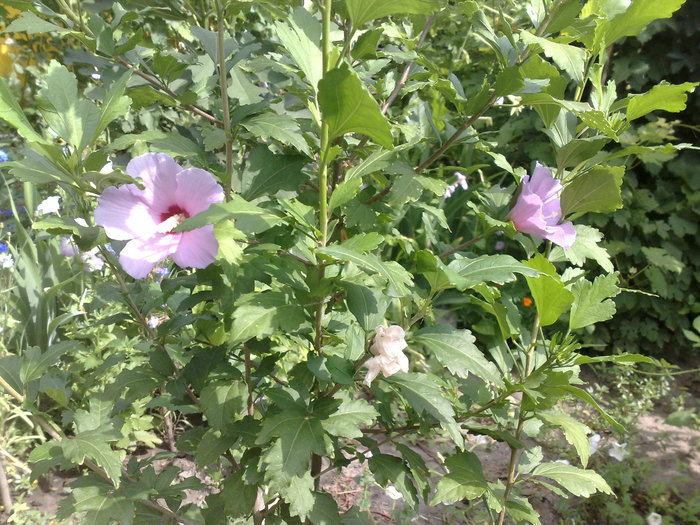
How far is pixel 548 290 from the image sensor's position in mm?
964

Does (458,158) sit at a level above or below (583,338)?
above

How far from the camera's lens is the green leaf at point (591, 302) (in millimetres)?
1052

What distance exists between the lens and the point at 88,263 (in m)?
2.13

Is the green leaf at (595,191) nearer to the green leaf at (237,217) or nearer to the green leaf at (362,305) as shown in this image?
the green leaf at (362,305)

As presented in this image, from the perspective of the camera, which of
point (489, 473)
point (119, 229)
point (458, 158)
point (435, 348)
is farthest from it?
point (458, 158)

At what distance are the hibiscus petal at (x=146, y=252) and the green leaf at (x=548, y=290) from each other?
0.61 meters

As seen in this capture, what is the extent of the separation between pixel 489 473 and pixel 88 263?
194 centimetres

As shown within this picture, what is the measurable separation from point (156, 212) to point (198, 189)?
0.10 metres

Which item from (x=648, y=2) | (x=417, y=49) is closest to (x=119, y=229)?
(x=417, y=49)

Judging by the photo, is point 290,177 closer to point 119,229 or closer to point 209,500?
point 119,229

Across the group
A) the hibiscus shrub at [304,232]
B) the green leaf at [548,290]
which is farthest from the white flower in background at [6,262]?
the green leaf at [548,290]

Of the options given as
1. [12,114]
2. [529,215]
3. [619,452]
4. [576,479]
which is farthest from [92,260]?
[619,452]

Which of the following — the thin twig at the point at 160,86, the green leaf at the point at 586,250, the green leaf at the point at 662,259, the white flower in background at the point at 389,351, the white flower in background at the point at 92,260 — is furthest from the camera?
the green leaf at the point at 662,259

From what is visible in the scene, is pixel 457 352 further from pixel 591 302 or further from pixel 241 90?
pixel 241 90
